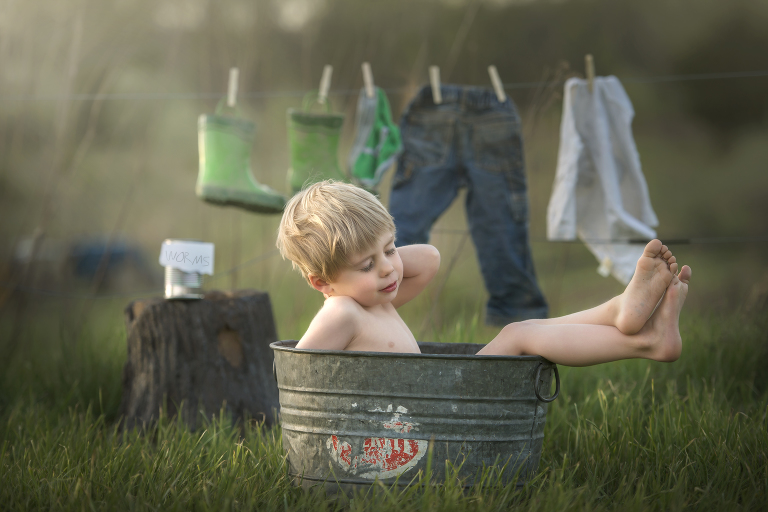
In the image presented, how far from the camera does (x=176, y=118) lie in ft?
17.5

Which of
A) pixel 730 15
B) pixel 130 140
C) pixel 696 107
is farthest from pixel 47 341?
pixel 730 15

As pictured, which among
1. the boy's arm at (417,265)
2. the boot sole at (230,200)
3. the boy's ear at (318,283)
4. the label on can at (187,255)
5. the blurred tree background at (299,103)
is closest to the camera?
the boy's ear at (318,283)

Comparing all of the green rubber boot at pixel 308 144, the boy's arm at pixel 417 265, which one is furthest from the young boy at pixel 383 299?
the green rubber boot at pixel 308 144

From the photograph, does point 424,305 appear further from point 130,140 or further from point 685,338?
point 130,140

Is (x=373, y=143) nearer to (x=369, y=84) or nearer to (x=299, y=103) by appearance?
(x=369, y=84)

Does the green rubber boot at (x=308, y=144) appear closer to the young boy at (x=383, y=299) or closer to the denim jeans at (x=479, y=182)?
the denim jeans at (x=479, y=182)

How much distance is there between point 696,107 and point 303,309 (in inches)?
138

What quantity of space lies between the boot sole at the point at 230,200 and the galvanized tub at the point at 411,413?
1.53 m

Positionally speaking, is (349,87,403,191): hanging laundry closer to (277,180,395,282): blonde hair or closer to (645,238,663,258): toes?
(277,180,395,282): blonde hair

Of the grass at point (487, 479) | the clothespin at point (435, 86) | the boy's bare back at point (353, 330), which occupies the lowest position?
the grass at point (487, 479)

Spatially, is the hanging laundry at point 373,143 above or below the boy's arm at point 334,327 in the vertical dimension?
above

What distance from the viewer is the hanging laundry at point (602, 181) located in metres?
2.98

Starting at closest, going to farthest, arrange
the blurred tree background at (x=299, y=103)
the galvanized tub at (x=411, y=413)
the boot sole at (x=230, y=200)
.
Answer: the galvanized tub at (x=411, y=413) → the boot sole at (x=230, y=200) → the blurred tree background at (x=299, y=103)

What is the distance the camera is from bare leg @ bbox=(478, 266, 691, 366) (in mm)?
1504
